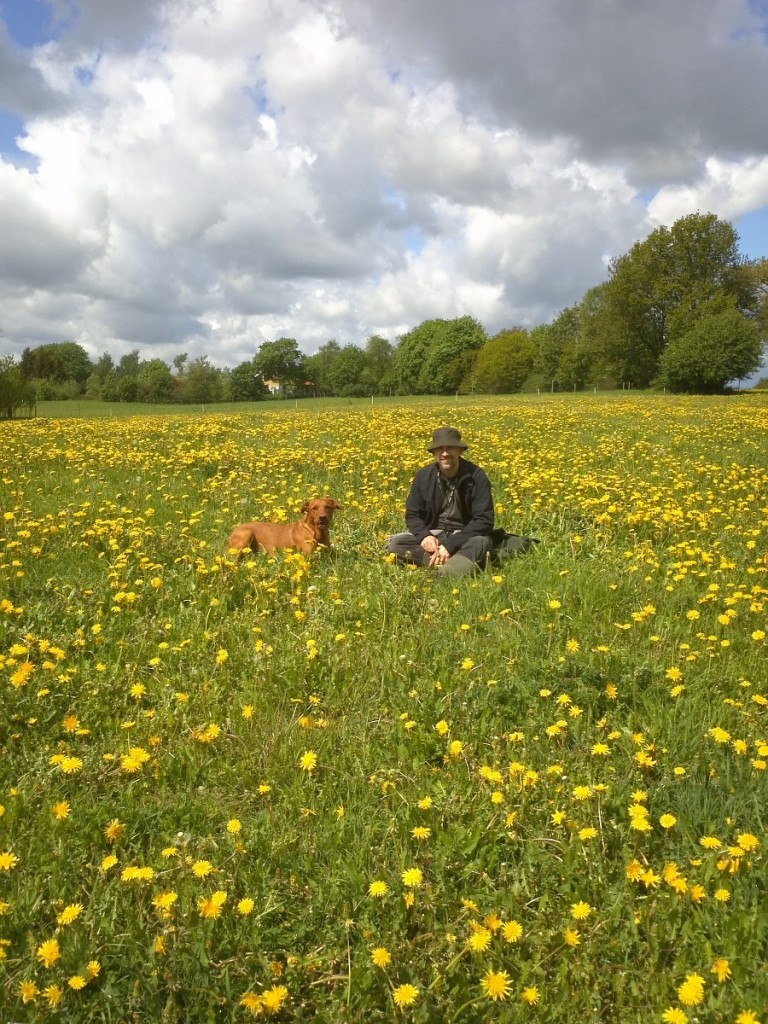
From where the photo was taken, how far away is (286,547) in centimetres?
607

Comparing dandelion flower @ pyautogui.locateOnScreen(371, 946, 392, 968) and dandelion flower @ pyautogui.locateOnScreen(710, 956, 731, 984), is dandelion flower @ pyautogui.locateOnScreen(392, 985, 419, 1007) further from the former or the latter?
dandelion flower @ pyautogui.locateOnScreen(710, 956, 731, 984)

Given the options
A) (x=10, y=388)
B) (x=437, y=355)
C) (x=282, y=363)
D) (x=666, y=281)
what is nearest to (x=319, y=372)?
(x=282, y=363)

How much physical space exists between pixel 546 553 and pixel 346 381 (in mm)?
94867

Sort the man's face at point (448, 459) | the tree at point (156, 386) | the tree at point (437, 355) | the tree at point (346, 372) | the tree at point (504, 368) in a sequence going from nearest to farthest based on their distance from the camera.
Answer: the man's face at point (448, 459) < the tree at point (504, 368) < the tree at point (156, 386) < the tree at point (437, 355) < the tree at point (346, 372)

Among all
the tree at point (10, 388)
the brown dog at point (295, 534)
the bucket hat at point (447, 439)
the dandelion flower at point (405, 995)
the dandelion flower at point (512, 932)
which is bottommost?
the dandelion flower at point (405, 995)

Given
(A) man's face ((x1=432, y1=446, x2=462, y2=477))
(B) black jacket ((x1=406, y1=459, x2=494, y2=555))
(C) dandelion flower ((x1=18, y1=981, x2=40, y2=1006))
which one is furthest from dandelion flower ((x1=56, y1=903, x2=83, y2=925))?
(A) man's face ((x1=432, y1=446, x2=462, y2=477))

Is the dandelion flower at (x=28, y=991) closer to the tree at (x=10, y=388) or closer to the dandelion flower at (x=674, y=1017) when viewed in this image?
the dandelion flower at (x=674, y=1017)

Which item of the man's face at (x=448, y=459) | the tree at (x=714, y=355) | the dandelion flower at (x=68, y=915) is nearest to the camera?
the dandelion flower at (x=68, y=915)

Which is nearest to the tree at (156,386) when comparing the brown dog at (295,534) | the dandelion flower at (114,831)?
the brown dog at (295,534)

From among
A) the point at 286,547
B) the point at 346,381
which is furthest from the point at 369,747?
the point at 346,381

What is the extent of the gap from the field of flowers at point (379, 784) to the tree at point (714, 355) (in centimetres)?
3747

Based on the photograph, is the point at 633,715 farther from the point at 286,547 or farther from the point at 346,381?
the point at 346,381

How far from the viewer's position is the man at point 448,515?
5.86 m

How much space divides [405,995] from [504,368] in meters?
75.3
